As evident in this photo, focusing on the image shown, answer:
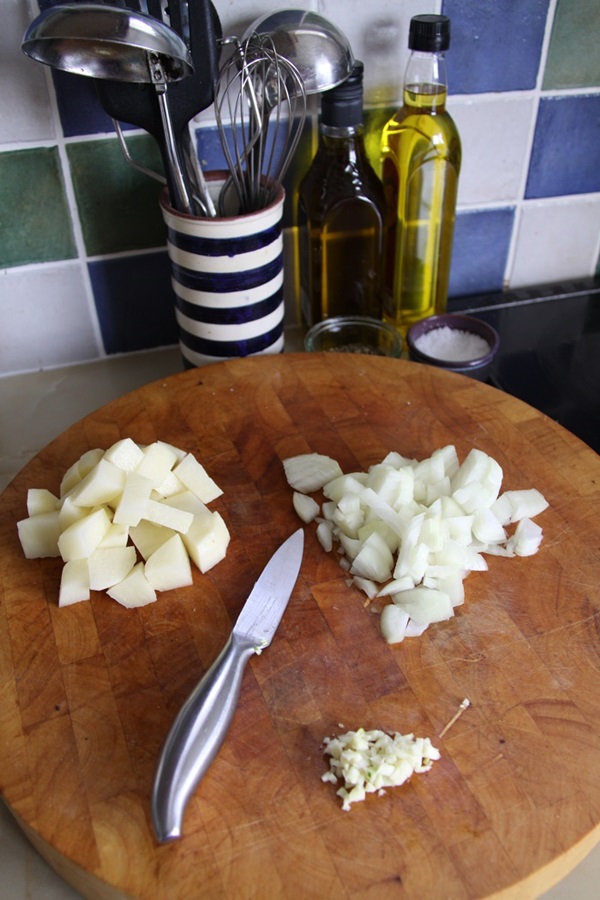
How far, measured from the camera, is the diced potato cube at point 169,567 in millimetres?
824

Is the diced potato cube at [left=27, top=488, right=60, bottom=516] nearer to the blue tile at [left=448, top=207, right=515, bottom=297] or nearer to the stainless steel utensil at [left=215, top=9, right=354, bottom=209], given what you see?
the stainless steel utensil at [left=215, top=9, right=354, bottom=209]

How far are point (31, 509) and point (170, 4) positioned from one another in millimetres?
582

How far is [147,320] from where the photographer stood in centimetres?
126

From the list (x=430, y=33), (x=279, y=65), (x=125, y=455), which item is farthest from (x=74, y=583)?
(x=430, y=33)

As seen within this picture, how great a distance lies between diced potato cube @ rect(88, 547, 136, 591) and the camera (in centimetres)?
82

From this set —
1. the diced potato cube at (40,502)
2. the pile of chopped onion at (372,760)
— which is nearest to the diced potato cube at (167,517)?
the diced potato cube at (40,502)

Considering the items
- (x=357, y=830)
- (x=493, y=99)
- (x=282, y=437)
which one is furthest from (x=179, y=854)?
(x=493, y=99)

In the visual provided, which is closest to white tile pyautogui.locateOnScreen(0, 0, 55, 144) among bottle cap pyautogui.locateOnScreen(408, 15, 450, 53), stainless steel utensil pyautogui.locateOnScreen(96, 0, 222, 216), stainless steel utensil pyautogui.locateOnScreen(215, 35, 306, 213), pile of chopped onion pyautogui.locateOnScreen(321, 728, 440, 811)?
stainless steel utensil pyautogui.locateOnScreen(96, 0, 222, 216)

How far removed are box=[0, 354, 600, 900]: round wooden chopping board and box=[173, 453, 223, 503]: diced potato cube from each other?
0.03 meters

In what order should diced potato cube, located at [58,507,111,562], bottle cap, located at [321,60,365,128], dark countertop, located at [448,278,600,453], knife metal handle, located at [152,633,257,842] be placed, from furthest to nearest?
1. dark countertop, located at [448,278,600,453]
2. bottle cap, located at [321,60,365,128]
3. diced potato cube, located at [58,507,111,562]
4. knife metal handle, located at [152,633,257,842]

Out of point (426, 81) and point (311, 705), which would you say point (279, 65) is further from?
point (311, 705)

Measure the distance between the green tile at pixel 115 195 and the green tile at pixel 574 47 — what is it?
1.90ft

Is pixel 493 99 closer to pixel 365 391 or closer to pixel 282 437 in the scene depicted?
pixel 365 391

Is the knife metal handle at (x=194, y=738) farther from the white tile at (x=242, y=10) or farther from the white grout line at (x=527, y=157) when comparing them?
the white grout line at (x=527, y=157)
